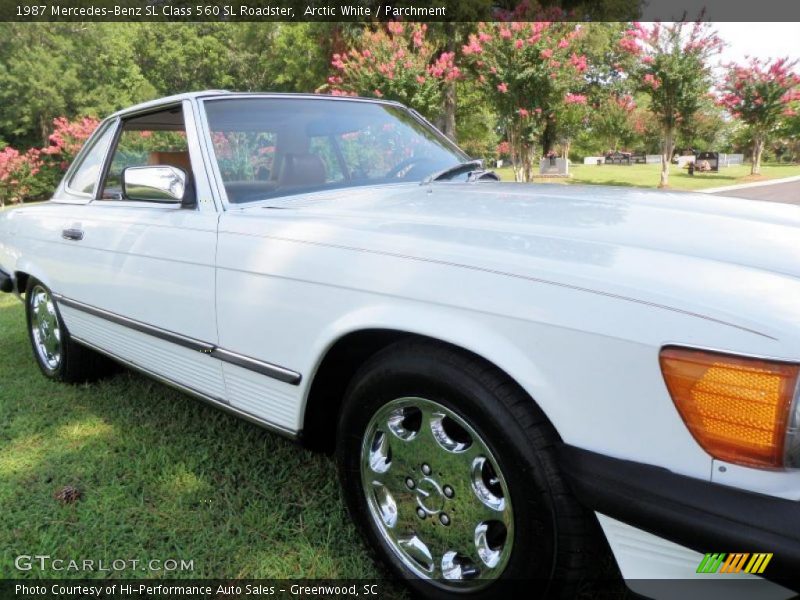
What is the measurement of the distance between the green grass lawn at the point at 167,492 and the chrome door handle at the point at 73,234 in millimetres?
960

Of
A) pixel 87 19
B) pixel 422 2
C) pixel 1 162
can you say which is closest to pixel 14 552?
pixel 422 2

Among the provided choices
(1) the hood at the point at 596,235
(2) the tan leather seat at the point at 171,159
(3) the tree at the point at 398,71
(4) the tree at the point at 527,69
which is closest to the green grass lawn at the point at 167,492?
(1) the hood at the point at 596,235

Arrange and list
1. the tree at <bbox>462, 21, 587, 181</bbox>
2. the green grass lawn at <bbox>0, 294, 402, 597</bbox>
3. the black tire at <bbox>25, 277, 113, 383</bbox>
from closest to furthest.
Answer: the green grass lawn at <bbox>0, 294, 402, 597</bbox>
the black tire at <bbox>25, 277, 113, 383</bbox>
the tree at <bbox>462, 21, 587, 181</bbox>

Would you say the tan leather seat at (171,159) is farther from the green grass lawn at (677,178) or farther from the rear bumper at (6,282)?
the green grass lawn at (677,178)

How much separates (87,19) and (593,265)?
39.0 meters

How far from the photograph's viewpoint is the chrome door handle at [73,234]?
9.66ft

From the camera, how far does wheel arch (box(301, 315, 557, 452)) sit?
4.46ft

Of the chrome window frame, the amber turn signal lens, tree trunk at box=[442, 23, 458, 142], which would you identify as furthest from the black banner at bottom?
tree trunk at box=[442, 23, 458, 142]

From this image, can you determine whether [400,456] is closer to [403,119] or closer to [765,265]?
[765,265]

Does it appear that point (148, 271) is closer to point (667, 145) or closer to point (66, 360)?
point (66, 360)

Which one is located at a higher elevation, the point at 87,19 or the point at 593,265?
the point at 87,19

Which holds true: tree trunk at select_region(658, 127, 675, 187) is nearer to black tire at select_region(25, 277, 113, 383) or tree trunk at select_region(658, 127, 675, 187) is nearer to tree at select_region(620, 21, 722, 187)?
tree at select_region(620, 21, 722, 187)

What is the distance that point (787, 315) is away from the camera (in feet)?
3.73

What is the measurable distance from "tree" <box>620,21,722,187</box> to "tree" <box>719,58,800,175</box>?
3.90m
